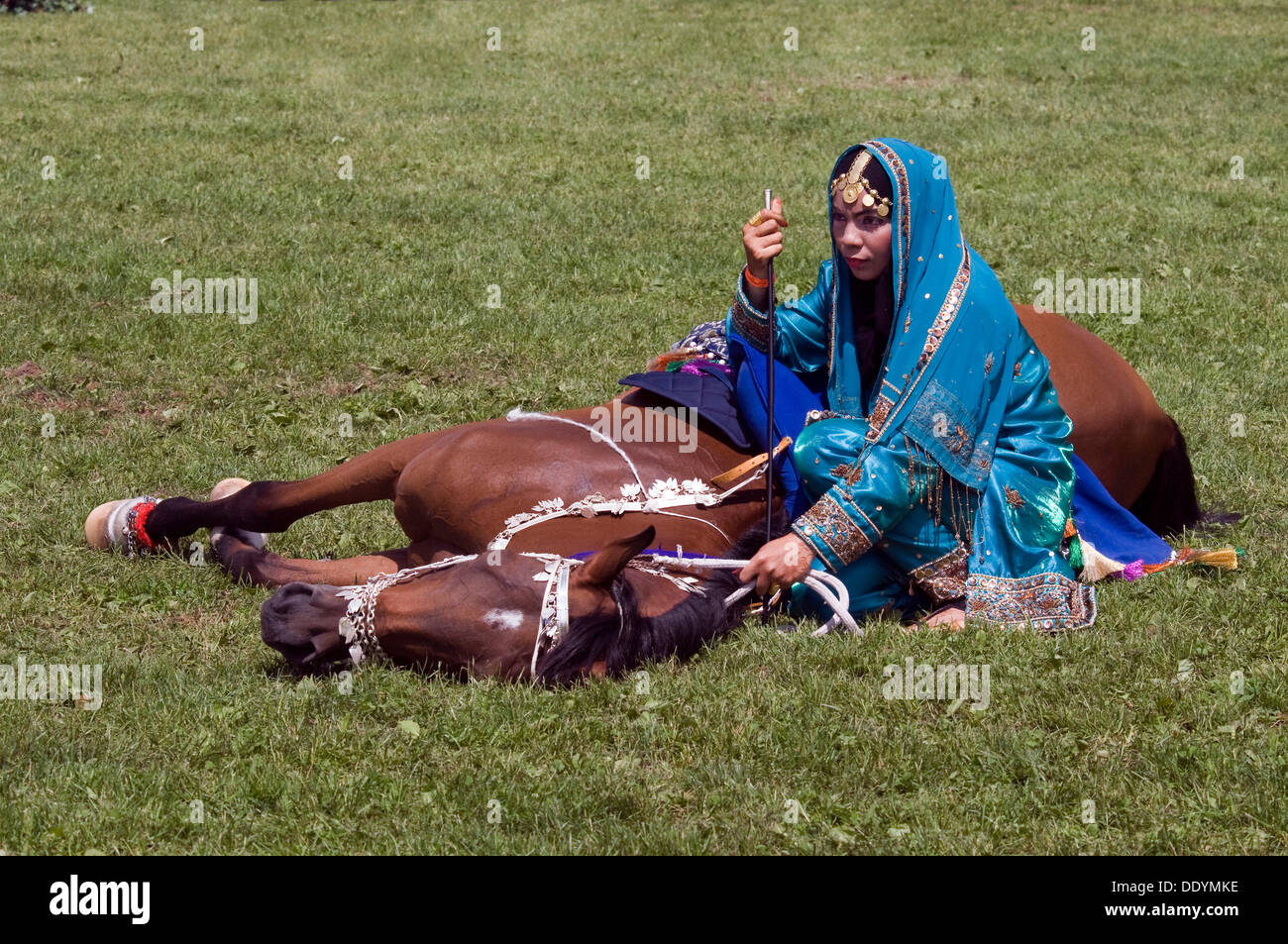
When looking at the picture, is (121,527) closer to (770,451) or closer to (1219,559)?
(770,451)

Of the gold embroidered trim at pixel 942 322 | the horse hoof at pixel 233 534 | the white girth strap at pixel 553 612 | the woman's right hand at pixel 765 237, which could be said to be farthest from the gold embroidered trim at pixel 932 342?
the horse hoof at pixel 233 534

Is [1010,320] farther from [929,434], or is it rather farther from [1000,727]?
[1000,727]

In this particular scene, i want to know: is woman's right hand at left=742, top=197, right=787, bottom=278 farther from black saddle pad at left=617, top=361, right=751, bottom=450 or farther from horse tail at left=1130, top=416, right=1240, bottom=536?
horse tail at left=1130, top=416, right=1240, bottom=536

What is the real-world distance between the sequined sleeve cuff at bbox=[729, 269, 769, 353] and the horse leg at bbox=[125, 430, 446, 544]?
1.27 meters

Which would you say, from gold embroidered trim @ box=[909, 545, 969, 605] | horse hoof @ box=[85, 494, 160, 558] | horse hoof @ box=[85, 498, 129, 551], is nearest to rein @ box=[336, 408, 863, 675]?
gold embroidered trim @ box=[909, 545, 969, 605]

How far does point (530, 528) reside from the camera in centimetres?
496

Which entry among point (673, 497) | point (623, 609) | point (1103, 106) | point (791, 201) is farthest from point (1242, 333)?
point (1103, 106)

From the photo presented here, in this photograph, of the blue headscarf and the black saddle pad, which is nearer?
the blue headscarf

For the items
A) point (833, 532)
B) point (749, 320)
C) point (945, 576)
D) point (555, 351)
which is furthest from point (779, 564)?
point (555, 351)

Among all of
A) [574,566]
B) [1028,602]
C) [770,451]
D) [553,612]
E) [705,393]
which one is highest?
[705,393]

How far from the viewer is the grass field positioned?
4168 millimetres

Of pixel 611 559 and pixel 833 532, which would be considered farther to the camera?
pixel 833 532

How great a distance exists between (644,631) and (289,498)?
72.1 inches

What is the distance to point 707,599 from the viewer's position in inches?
194
